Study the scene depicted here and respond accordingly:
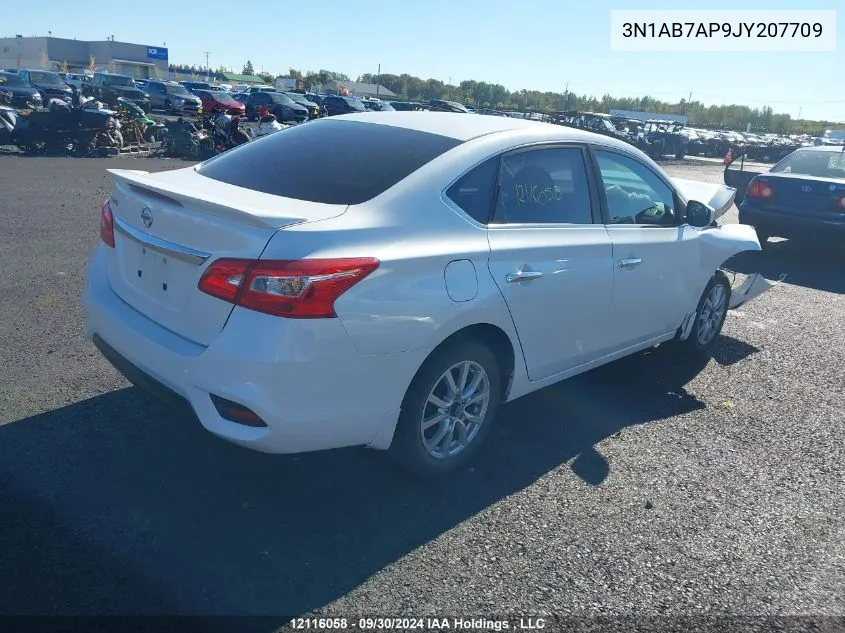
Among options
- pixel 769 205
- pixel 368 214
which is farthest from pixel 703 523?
pixel 769 205

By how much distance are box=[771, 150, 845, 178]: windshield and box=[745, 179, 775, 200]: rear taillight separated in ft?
1.33

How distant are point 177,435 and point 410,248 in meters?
1.68

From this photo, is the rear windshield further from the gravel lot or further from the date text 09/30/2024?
the date text 09/30/2024

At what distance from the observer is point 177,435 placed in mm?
3824

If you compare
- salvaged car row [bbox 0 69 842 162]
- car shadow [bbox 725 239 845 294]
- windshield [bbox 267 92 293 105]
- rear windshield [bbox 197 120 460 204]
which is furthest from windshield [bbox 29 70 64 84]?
rear windshield [bbox 197 120 460 204]

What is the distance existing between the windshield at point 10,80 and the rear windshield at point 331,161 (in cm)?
3273

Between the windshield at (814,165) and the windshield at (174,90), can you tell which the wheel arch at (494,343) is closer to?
the windshield at (814,165)

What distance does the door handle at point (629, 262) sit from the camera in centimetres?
433

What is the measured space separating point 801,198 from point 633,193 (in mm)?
6581

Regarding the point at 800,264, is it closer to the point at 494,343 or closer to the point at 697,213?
the point at 697,213

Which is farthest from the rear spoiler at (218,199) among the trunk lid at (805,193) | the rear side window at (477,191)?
the trunk lid at (805,193)

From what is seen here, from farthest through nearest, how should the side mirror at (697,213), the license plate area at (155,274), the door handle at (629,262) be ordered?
the side mirror at (697,213) → the door handle at (629,262) → the license plate area at (155,274)

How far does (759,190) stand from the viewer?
10.4 meters

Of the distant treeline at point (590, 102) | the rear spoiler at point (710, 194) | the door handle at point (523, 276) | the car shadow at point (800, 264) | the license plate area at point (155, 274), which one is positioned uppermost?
the distant treeline at point (590, 102)
